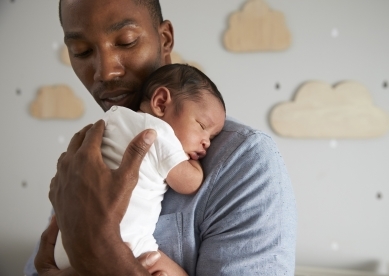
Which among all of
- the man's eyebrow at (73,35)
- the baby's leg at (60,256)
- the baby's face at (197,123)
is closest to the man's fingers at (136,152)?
the baby's face at (197,123)

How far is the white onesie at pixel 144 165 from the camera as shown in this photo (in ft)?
2.45

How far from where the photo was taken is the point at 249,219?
2.40ft

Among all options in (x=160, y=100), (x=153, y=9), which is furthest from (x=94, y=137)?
(x=153, y=9)

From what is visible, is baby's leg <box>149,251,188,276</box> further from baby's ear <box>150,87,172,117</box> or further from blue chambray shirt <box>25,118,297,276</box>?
baby's ear <box>150,87,172,117</box>

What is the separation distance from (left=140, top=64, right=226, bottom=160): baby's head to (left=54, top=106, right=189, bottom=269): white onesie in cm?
5

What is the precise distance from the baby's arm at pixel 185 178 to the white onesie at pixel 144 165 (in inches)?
0.5

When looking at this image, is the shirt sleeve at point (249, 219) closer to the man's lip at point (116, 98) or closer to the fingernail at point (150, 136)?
the fingernail at point (150, 136)

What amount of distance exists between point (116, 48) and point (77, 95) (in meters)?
1.46

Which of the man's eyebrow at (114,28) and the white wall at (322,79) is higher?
the man's eyebrow at (114,28)

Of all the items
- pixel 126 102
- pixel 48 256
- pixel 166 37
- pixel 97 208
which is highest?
pixel 166 37

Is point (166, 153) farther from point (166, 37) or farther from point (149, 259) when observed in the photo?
point (166, 37)

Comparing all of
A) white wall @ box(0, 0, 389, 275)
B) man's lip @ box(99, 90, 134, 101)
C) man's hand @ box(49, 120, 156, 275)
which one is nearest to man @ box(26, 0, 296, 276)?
man's hand @ box(49, 120, 156, 275)

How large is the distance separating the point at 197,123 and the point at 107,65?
0.25 m

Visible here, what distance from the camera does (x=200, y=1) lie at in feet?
6.85
